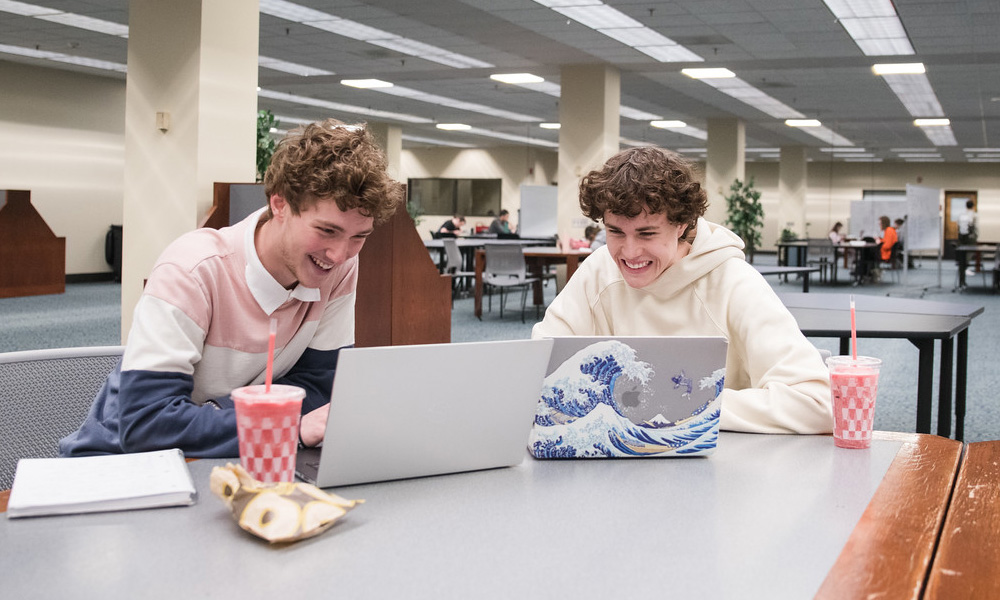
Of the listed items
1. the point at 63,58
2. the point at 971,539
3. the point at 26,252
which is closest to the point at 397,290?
the point at 971,539

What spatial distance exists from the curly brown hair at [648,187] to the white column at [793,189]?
71.3 feet

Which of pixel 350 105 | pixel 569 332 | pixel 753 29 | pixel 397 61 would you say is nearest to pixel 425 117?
pixel 350 105

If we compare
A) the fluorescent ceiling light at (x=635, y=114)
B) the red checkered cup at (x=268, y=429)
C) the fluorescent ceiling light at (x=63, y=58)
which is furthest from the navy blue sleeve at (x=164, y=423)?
the fluorescent ceiling light at (x=635, y=114)

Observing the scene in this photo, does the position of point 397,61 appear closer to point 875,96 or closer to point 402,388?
point 875,96

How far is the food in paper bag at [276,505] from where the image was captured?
1015 mm

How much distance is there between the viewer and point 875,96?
1346 cm

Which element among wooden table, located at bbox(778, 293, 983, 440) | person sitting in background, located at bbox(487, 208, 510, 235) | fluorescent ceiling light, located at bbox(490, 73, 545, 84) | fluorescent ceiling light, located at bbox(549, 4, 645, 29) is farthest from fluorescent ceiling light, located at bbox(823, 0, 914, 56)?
person sitting in background, located at bbox(487, 208, 510, 235)

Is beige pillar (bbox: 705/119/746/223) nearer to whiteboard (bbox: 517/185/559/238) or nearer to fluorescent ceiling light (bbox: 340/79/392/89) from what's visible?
whiteboard (bbox: 517/185/559/238)

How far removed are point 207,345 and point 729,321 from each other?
40.3 inches

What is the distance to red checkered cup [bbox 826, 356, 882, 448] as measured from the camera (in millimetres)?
1476

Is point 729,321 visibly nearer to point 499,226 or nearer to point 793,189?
point 499,226

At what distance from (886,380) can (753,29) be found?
14.7 ft

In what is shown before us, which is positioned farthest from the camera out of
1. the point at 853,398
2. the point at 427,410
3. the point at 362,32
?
the point at 362,32

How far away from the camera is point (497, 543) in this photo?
1.04 m
